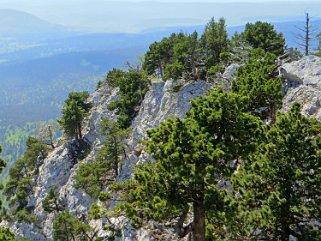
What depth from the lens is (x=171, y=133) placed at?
2541 cm

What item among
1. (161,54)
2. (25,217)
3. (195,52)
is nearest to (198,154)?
(195,52)

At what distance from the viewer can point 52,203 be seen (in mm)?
70500

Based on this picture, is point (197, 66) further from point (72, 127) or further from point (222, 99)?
point (222, 99)

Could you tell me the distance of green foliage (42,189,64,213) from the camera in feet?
224

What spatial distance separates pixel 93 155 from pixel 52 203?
36.0 ft

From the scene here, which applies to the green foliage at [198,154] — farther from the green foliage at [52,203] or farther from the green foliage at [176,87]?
the green foliage at [52,203]

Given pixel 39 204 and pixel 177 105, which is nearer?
pixel 177 105

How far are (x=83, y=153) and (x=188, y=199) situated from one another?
188 ft

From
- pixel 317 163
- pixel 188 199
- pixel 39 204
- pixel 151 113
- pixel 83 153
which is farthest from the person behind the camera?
pixel 83 153

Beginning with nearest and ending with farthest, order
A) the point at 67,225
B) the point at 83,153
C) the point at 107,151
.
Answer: the point at 67,225, the point at 107,151, the point at 83,153

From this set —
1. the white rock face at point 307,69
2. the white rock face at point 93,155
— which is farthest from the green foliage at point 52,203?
the white rock face at point 307,69

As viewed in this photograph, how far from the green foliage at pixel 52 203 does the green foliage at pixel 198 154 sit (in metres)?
45.2

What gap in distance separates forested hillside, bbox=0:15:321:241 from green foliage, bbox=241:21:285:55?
206 mm

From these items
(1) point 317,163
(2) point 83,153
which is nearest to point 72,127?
(2) point 83,153
